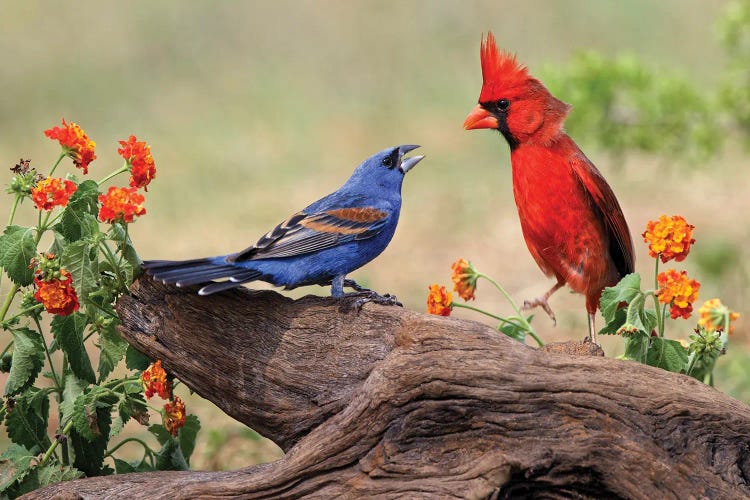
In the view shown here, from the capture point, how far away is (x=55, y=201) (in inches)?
136

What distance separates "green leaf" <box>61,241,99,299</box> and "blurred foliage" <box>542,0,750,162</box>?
3.92m

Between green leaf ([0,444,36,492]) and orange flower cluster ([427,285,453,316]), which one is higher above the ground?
orange flower cluster ([427,285,453,316])

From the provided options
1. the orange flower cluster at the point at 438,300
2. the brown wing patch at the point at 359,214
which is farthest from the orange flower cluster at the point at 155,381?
the orange flower cluster at the point at 438,300

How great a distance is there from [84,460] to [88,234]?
34.7 inches

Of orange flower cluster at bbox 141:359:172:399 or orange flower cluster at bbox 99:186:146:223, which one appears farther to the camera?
orange flower cluster at bbox 141:359:172:399

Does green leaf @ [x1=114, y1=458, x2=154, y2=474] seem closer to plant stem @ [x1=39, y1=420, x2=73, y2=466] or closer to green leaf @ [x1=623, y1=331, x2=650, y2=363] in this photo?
plant stem @ [x1=39, y1=420, x2=73, y2=466]

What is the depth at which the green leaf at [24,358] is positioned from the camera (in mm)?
3594

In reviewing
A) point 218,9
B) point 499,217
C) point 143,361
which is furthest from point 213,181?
point 143,361

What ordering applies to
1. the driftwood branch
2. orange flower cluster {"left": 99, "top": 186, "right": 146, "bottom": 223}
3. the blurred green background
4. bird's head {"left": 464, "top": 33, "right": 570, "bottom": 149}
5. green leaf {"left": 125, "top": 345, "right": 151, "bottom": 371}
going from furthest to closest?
the blurred green background, bird's head {"left": 464, "top": 33, "right": 570, "bottom": 149}, green leaf {"left": 125, "top": 345, "right": 151, "bottom": 371}, orange flower cluster {"left": 99, "top": 186, "right": 146, "bottom": 223}, the driftwood branch

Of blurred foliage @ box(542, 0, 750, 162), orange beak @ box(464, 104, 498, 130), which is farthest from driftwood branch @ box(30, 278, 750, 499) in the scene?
blurred foliage @ box(542, 0, 750, 162)

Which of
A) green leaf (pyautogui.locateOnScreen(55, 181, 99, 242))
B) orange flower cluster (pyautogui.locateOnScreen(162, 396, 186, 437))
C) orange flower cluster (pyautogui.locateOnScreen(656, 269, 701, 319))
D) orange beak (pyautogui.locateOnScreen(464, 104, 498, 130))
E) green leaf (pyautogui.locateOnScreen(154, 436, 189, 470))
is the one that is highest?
orange beak (pyautogui.locateOnScreen(464, 104, 498, 130))

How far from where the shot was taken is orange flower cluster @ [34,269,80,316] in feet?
11.4

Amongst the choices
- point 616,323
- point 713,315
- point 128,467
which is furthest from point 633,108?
point 128,467

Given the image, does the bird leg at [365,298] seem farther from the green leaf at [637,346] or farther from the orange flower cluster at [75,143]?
the orange flower cluster at [75,143]
